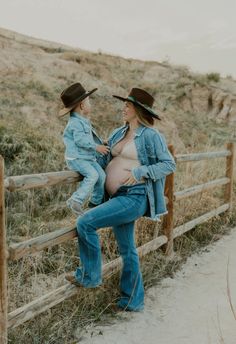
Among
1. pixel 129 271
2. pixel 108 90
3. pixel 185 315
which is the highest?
pixel 108 90

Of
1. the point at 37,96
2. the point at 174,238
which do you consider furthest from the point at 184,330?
the point at 37,96

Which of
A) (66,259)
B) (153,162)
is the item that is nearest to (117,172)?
(153,162)

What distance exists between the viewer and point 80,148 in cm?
409

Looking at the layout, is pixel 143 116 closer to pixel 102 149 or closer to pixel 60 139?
pixel 102 149

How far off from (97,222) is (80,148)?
1.99 feet

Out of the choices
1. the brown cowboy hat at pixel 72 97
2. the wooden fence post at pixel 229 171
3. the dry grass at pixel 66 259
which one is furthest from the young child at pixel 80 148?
the wooden fence post at pixel 229 171

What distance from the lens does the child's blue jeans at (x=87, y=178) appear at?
399cm

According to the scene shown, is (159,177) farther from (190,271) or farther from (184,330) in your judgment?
(190,271)

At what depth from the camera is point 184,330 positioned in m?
4.32

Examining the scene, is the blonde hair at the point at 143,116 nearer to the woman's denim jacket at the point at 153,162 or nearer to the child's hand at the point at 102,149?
the woman's denim jacket at the point at 153,162

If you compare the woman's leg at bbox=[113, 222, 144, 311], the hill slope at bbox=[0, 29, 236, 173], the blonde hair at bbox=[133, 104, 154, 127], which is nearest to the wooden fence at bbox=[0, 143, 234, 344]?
the woman's leg at bbox=[113, 222, 144, 311]

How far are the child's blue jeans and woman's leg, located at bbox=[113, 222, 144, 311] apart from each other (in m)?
0.44

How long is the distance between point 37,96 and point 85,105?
13707 millimetres

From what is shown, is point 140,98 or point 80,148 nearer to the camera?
point 80,148
